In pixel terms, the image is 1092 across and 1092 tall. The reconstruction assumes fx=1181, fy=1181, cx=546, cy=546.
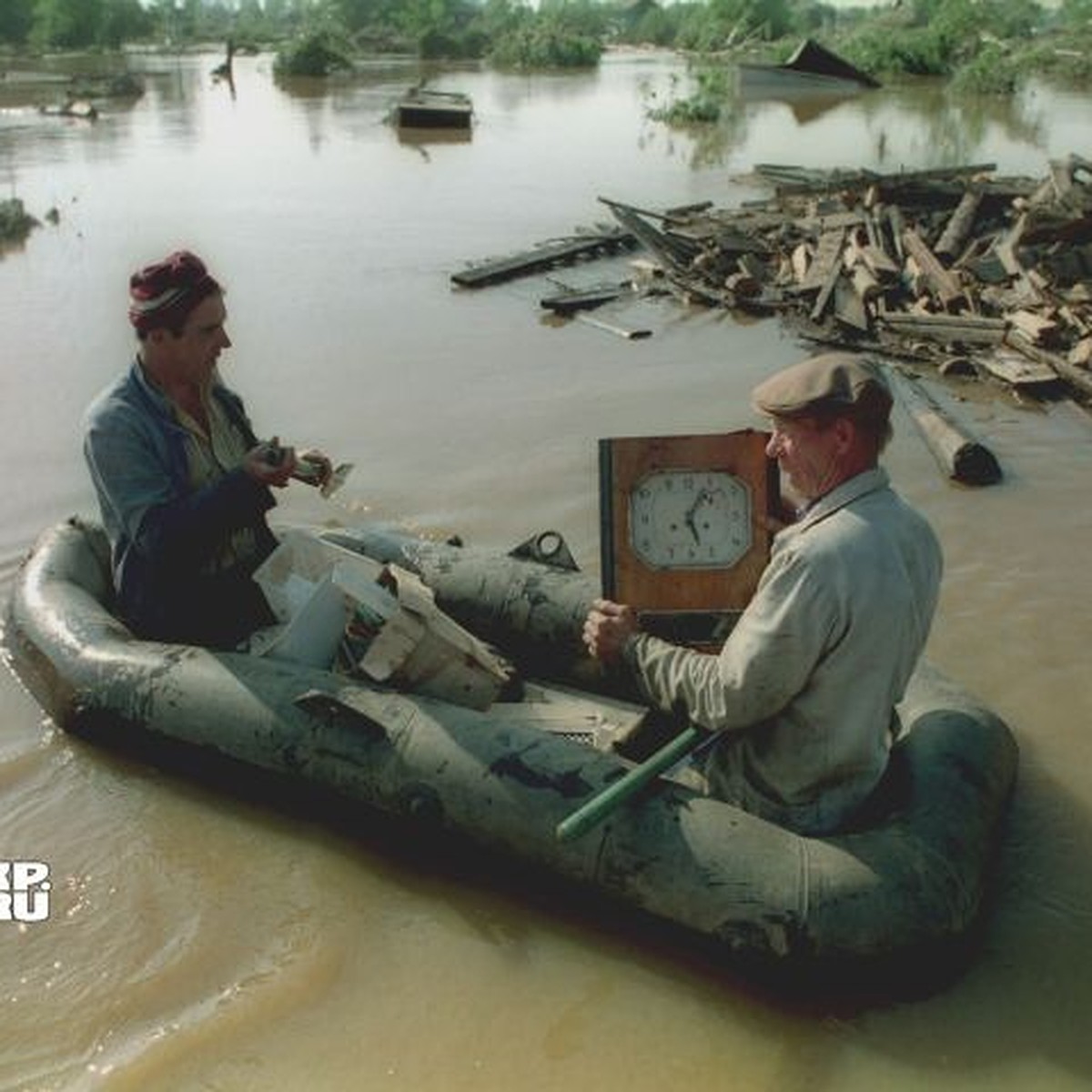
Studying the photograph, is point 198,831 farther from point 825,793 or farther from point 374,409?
point 374,409

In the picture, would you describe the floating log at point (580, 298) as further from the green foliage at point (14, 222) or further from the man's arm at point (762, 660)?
the man's arm at point (762, 660)

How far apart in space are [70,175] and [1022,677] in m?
21.1

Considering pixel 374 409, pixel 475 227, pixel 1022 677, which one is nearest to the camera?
pixel 1022 677

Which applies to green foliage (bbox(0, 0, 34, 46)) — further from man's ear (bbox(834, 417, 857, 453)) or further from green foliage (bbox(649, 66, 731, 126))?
man's ear (bbox(834, 417, 857, 453))

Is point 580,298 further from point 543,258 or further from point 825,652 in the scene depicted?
point 825,652

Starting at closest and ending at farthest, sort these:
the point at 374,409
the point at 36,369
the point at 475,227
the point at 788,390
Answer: the point at 788,390, the point at 374,409, the point at 36,369, the point at 475,227

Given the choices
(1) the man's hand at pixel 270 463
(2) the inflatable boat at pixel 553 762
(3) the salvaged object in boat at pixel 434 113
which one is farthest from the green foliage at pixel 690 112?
(1) the man's hand at pixel 270 463

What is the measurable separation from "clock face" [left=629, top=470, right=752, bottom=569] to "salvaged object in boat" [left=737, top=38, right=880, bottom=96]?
36.1 meters

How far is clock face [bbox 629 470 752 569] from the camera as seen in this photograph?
13.0 feet

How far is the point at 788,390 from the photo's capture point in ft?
9.91

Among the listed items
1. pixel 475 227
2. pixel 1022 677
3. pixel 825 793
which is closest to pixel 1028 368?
pixel 1022 677

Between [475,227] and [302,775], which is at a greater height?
[302,775]

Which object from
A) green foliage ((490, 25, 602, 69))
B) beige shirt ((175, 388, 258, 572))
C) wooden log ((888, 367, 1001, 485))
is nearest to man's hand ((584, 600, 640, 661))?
beige shirt ((175, 388, 258, 572))

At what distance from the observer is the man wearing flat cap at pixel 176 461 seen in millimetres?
4375
